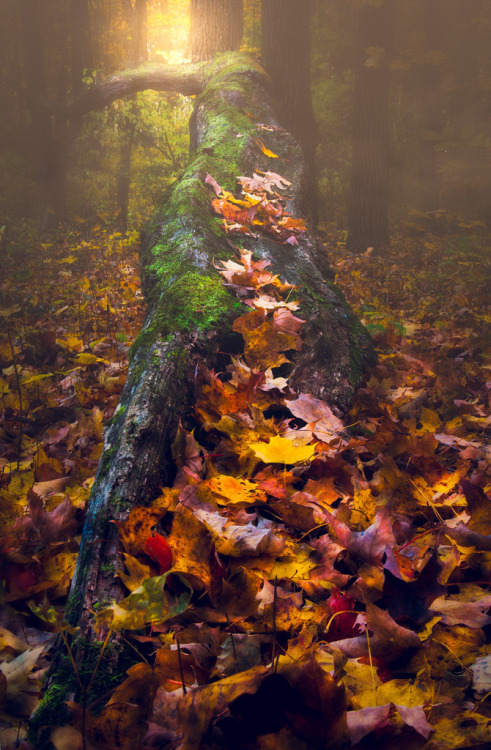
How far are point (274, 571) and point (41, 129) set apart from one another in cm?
1389

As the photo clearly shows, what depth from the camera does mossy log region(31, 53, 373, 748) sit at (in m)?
1.11

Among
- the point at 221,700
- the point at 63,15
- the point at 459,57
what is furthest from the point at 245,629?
the point at 63,15

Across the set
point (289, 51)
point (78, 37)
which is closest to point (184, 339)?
point (289, 51)

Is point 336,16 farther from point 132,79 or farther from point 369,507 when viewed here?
point 369,507

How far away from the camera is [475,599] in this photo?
3.25ft

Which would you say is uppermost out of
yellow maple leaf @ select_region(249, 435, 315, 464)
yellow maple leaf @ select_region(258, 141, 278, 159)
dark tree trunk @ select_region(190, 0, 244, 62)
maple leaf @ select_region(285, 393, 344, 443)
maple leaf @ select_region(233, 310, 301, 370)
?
dark tree trunk @ select_region(190, 0, 244, 62)

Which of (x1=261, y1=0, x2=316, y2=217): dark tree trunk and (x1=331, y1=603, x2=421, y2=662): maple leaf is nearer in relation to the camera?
(x1=331, y1=603, x2=421, y2=662): maple leaf

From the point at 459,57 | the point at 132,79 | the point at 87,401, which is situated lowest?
the point at 87,401

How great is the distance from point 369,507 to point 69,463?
1.34m

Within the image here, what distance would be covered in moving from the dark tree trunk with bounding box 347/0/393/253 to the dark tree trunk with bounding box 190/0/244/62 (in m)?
2.41

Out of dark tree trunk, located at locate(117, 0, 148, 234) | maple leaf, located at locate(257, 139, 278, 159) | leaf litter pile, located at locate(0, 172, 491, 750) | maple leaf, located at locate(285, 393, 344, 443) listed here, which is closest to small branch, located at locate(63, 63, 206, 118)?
dark tree trunk, located at locate(117, 0, 148, 234)

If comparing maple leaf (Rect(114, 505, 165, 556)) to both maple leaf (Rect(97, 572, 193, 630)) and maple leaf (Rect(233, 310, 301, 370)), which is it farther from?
maple leaf (Rect(233, 310, 301, 370))

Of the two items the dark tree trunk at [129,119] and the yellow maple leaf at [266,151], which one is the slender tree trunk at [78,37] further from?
the yellow maple leaf at [266,151]

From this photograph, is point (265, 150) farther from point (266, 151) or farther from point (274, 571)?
point (274, 571)
